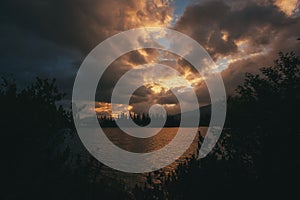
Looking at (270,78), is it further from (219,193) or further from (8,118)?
(8,118)

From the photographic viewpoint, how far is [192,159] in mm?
9266

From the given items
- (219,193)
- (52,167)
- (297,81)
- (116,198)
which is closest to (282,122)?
(297,81)

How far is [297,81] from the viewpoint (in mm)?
9727

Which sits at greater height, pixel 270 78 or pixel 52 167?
pixel 270 78

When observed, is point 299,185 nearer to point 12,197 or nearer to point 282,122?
point 282,122

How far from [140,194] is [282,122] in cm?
639

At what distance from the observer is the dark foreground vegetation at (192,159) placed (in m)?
7.59

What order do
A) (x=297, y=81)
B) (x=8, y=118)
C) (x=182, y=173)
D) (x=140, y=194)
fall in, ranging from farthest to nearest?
(x=297, y=81) → (x=182, y=173) → (x=140, y=194) → (x=8, y=118)

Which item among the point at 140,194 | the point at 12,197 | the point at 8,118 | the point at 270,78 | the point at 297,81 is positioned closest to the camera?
the point at 12,197

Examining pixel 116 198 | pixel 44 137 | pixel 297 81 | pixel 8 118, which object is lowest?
pixel 116 198

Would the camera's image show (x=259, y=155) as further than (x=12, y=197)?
Yes


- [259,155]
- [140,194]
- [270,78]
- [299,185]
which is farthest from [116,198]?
[270,78]

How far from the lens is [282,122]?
8945 mm

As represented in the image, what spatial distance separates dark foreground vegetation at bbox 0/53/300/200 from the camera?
7.59m
